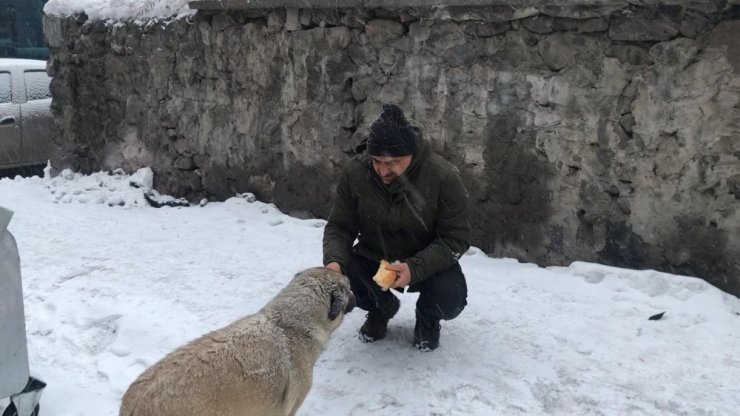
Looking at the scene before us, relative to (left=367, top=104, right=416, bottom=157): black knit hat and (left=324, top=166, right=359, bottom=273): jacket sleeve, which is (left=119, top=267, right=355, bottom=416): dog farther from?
(left=367, top=104, right=416, bottom=157): black knit hat

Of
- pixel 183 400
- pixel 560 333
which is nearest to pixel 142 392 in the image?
pixel 183 400

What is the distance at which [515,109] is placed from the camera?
519cm

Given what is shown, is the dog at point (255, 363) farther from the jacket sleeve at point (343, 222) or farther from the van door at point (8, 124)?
the van door at point (8, 124)

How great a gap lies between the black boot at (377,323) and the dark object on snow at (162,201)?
419cm

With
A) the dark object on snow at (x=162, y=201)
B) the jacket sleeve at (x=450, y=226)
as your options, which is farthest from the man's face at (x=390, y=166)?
the dark object on snow at (x=162, y=201)

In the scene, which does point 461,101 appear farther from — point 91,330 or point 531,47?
point 91,330

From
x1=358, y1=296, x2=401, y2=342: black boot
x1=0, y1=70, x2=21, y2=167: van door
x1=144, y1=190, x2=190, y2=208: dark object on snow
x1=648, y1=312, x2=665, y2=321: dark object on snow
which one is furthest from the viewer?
x1=0, y1=70, x2=21, y2=167: van door

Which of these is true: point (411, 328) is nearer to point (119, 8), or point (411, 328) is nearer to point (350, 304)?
point (350, 304)

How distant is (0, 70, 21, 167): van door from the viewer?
1010 cm

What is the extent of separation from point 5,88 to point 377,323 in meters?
8.60

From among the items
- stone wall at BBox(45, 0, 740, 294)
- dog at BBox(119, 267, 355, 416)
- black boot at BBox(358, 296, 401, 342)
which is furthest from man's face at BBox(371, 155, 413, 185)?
stone wall at BBox(45, 0, 740, 294)

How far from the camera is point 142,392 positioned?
8.69 ft

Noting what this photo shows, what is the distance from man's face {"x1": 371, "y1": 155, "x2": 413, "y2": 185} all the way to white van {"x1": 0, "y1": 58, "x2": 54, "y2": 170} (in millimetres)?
8005

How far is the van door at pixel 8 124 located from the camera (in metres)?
10.1
